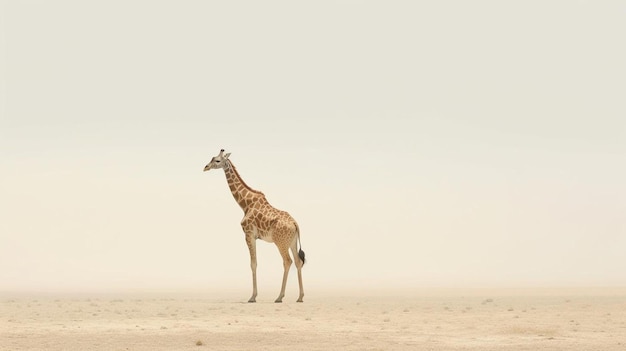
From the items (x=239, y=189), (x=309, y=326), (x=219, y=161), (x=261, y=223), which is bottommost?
(x=309, y=326)

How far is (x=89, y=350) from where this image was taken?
31.9 meters

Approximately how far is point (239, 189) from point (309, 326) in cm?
1208

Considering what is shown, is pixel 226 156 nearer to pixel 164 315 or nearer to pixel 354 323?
pixel 164 315

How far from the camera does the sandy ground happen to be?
33.2 metres

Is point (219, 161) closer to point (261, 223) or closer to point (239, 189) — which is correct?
point (239, 189)

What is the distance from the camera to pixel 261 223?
47.2 meters

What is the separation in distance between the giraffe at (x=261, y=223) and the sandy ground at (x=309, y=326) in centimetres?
214

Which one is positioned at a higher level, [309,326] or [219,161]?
[219,161]

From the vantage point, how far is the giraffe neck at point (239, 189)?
160 feet

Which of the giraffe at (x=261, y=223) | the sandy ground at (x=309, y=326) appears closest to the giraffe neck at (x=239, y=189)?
the giraffe at (x=261, y=223)

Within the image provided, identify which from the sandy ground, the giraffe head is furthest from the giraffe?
the sandy ground

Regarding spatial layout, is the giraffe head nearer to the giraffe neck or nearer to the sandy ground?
the giraffe neck

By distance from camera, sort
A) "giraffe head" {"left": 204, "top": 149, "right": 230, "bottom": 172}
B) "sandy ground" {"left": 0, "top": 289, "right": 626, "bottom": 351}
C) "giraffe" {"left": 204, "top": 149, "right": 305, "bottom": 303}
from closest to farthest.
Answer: "sandy ground" {"left": 0, "top": 289, "right": 626, "bottom": 351} < "giraffe" {"left": 204, "top": 149, "right": 305, "bottom": 303} < "giraffe head" {"left": 204, "top": 149, "right": 230, "bottom": 172}

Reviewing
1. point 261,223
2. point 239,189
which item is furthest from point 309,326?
point 239,189
